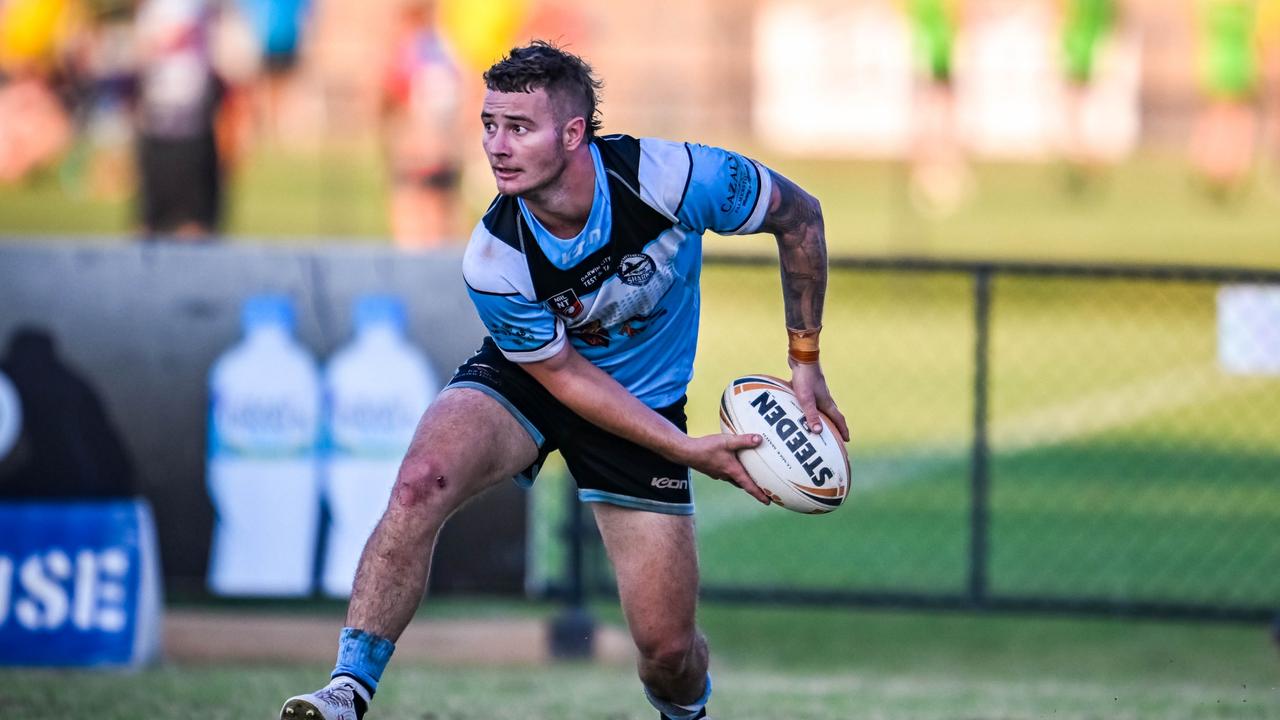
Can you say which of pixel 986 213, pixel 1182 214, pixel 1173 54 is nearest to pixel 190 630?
pixel 986 213

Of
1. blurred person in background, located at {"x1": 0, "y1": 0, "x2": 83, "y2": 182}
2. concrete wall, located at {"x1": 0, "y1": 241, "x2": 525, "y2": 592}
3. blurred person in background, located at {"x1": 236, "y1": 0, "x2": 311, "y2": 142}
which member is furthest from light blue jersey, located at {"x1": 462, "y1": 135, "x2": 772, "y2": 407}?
blurred person in background, located at {"x1": 0, "y1": 0, "x2": 83, "y2": 182}

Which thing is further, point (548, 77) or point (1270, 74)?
point (1270, 74)

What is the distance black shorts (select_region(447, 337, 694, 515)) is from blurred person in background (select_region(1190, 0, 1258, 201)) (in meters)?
24.4

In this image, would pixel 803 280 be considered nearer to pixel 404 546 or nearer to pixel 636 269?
pixel 636 269

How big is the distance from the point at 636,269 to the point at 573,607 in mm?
3392

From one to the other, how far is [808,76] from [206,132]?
2116 centimetres

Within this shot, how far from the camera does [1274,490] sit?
10.6m

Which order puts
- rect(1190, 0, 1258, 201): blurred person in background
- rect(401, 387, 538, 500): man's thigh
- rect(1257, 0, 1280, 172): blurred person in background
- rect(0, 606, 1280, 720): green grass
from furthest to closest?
1. rect(1257, 0, 1280, 172): blurred person in background
2. rect(1190, 0, 1258, 201): blurred person in background
3. rect(0, 606, 1280, 720): green grass
4. rect(401, 387, 538, 500): man's thigh

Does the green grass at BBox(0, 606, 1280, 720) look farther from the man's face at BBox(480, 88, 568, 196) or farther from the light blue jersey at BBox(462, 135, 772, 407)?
the man's face at BBox(480, 88, 568, 196)

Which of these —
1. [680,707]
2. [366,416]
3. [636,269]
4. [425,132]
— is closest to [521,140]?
[636,269]

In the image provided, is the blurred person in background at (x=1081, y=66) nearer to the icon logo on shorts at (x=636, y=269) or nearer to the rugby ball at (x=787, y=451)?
the rugby ball at (x=787, y=451)

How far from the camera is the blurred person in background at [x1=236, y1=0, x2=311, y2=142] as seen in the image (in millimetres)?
26328

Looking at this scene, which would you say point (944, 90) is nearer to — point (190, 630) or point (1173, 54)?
point (1173, 54)

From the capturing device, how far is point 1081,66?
2955 cm
